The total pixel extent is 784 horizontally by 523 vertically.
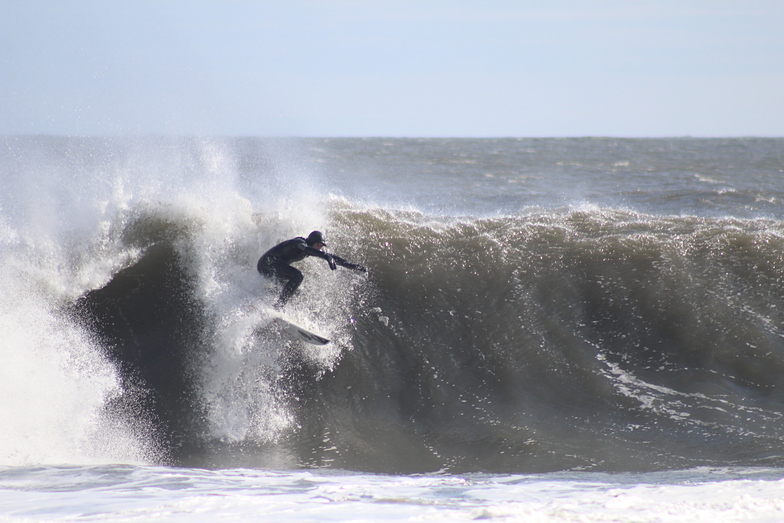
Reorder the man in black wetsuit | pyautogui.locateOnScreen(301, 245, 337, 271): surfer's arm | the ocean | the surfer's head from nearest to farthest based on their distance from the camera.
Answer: the ocean → pyautogui.locateOnScreen(301, 245, 337, 271): surfer's arm → the surfer's head → the man in black wetsuit

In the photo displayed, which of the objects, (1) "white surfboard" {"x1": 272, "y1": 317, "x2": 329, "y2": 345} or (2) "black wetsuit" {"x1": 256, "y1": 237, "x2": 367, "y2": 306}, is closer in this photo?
(1) "white surfboard" {"x1": 272, "y1": 317, "x2": 329, "y2": 345}

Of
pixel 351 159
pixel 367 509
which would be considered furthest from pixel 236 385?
pixel 351 159

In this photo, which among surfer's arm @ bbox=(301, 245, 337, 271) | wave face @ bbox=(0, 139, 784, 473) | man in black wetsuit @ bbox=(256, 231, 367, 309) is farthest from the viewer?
man in black wetsuit @ bbox=(256, 231, 367, 309)

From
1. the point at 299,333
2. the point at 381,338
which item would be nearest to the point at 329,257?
the point at 299,333

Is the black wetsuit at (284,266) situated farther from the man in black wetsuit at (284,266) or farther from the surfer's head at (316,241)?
the surfer's head at (316,241)

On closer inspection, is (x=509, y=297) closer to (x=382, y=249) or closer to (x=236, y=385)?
(x=382, y=249)

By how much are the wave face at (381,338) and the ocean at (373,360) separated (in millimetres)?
30

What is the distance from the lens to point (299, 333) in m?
6.75

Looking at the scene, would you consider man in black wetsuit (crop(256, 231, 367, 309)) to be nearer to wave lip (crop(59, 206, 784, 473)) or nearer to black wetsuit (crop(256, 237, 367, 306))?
black wetsuit (crop(256, 237, 367, 306))

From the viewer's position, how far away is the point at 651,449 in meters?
5.55

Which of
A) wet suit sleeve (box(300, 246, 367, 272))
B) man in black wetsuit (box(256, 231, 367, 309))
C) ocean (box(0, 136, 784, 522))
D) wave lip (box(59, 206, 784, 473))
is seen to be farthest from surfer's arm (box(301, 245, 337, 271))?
wave lip (box(59, 206, 784, 473))

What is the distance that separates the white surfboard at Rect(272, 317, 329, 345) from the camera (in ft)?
22.1

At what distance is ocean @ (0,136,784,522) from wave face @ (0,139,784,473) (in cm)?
3

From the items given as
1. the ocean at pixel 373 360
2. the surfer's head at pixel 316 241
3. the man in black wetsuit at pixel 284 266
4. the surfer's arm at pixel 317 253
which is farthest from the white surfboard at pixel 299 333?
the surfer's head at pixel 316 241
